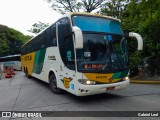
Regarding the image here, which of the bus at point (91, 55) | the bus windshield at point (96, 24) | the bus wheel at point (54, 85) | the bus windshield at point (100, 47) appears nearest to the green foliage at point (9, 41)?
the bus wheel at point (54, 85)

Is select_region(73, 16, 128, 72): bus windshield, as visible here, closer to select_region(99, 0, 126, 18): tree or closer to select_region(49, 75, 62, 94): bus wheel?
select_region(49, 75, 62, 94): bus wheel

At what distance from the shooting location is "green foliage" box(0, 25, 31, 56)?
4416 cm

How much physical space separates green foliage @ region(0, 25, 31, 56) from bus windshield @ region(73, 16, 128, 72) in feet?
124

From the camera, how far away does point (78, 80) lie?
7.07 m

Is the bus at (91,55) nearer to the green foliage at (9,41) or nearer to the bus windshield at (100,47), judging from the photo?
the bus windshield at (100,47)

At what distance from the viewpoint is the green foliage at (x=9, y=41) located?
44.2 m

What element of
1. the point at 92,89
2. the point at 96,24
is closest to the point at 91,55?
the point at 92,89

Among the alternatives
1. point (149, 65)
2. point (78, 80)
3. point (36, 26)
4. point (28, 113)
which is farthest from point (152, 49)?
point (36, 26)

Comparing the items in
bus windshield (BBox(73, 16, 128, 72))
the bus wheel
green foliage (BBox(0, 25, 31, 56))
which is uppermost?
green foliage (BBox(0, 25, 31, 56))

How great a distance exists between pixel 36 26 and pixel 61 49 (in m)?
35.5

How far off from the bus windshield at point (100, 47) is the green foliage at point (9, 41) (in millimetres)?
37681

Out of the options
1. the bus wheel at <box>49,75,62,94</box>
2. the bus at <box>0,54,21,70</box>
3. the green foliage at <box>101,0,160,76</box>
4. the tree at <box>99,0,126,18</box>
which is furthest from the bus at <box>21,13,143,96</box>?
the bus at <box>0,54,21,70</box>

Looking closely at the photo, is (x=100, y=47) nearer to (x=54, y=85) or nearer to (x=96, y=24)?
(x=96, y=24)

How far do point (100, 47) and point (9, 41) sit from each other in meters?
44.9
